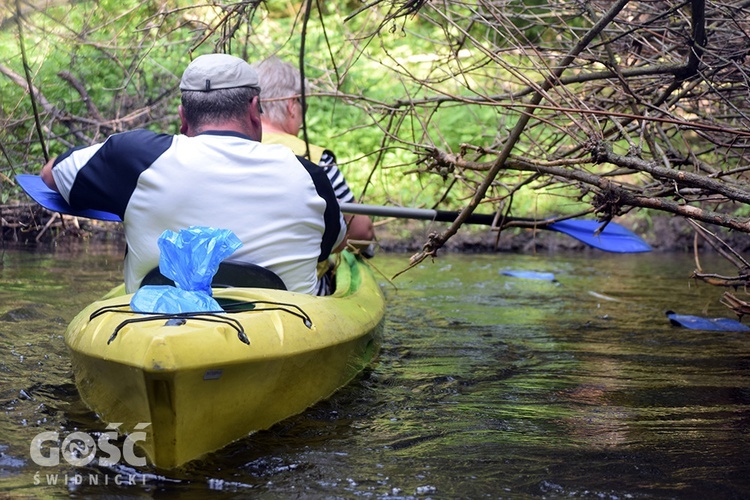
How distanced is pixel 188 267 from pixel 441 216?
186cm

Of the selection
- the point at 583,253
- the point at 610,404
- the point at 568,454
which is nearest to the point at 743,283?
the point at 610,404

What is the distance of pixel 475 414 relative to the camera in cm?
299

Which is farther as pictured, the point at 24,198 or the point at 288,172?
the point at 24,198

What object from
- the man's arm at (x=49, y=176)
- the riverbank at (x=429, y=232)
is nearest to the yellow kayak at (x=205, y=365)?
the man's arm at (x=49, y=176)

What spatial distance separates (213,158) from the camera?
2697 millimetres

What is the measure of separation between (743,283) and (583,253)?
17.5 ft

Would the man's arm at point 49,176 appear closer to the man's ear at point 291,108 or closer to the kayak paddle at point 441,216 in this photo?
the kayak paddle at point 441,216

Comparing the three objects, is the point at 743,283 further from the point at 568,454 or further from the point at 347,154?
the point at 347,154

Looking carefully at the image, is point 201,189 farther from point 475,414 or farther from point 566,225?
point 566,225

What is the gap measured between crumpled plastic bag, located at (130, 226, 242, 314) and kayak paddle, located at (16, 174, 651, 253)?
1.86 feet

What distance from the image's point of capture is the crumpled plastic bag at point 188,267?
8.07 ft

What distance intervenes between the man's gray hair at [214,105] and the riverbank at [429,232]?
4.63m

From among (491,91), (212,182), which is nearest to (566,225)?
(491,91)

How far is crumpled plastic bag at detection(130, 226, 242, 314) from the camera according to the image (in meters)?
2.46
